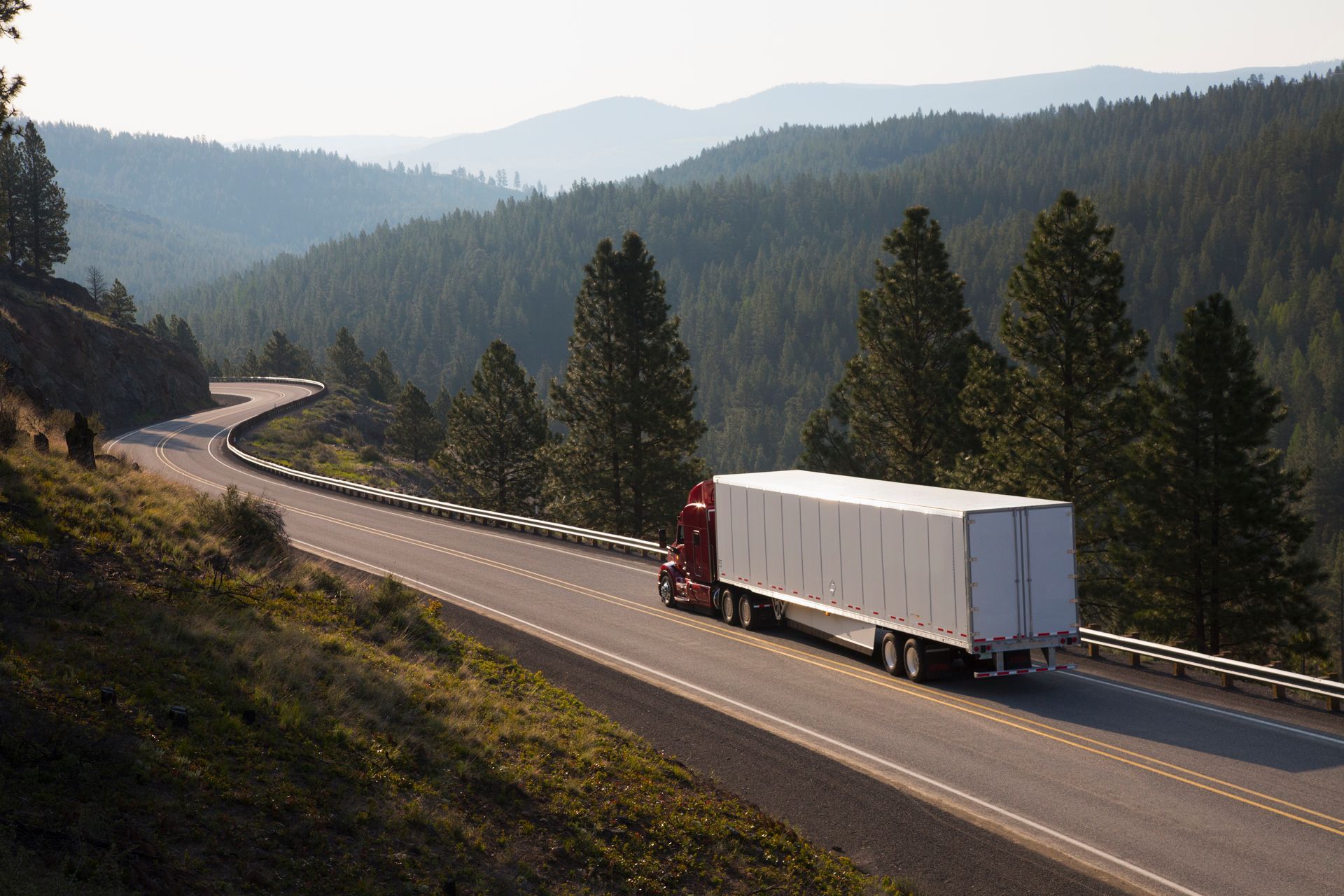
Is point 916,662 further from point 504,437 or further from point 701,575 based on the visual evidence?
point 504,437

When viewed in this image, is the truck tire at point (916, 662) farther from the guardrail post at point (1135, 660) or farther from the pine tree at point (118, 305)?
the pine tree at point (118, 305)

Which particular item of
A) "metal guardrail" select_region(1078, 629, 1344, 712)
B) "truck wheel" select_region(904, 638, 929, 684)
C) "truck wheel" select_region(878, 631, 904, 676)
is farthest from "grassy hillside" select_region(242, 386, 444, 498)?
"metal guardrail" select_region(1078, 629, 1344, 712)

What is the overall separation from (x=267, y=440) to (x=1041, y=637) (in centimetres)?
6458

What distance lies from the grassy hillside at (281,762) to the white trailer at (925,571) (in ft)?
22.0

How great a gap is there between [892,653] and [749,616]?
5.31 m

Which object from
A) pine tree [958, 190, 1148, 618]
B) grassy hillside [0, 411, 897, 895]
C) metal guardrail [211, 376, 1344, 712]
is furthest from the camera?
pine tree [958, 190, 1148, 618]

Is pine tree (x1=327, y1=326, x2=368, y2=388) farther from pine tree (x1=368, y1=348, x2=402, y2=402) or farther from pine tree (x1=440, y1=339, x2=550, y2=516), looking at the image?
pine tree (x1=440, y1=339, x2=550, y2=516)

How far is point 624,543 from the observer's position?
38.9 m

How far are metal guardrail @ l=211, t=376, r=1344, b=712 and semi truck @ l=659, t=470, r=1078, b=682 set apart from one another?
1.95m

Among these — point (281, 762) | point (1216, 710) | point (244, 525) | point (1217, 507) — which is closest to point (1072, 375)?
point (1217, 507)

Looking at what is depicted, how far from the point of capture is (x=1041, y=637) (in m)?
19.7

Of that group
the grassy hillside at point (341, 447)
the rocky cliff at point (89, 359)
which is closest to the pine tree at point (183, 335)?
the rocky cliff at point (89, 359)

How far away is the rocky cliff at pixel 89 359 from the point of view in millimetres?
65562

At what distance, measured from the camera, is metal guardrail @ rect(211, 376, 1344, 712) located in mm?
18906
